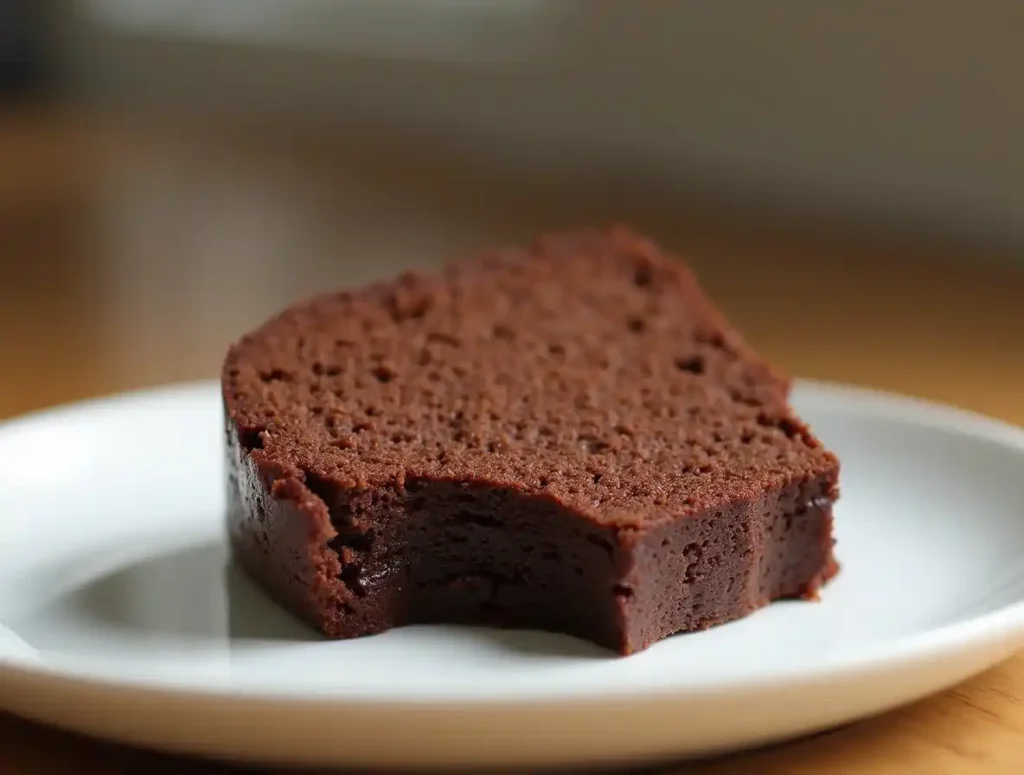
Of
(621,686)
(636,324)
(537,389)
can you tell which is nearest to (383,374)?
(537,389)

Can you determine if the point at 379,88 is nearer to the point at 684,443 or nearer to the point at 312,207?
the point at 312,207

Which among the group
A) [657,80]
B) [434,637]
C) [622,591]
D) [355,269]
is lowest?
[355,269]

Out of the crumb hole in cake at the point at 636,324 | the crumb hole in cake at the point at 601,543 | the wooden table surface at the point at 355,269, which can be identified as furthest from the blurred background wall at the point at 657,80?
the crumb hole in cake at the point at 601,543

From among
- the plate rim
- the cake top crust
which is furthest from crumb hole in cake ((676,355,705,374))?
the plate rim

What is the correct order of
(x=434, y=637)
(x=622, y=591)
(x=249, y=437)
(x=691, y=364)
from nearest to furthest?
(x=622, y=591)
(x=434, y=637)
(x=249, y=437)
(x=691, y=364)

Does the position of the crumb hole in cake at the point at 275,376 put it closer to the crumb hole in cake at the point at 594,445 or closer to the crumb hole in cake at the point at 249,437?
the crumb hole in cake at the point at 249,437

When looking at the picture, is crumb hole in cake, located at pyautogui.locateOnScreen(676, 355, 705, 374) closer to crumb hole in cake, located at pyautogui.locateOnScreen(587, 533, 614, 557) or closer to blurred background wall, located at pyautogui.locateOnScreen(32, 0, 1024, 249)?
crumb hole in cake, located at pyautogui.locateOnScreen(587, 533, 614, 557)

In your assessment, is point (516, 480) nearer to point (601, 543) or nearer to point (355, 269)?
point (601, 543)

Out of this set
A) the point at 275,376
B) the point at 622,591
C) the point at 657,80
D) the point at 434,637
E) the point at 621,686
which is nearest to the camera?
the point at 621,686
